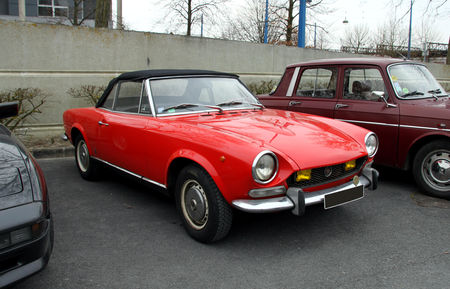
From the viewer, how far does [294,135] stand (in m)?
3.50

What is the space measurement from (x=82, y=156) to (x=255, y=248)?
3069mm

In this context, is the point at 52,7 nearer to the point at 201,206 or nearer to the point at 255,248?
the point at 201,206

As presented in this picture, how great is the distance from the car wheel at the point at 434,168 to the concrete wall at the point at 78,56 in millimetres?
6067

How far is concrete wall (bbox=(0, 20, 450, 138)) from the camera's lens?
7613 millimetres

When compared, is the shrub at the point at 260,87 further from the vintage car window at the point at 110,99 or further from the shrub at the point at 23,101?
the vintage car window at the point at 110,99

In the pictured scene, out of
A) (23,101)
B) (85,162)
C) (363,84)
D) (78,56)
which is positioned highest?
(78,56)

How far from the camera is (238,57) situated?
1020cm

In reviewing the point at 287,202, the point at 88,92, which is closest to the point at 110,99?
the point at 287,202

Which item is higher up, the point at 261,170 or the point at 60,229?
the point at 261,170

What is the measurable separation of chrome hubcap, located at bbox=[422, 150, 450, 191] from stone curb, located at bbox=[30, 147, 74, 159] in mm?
5561

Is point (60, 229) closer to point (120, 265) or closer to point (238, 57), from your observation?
point (120, 265)

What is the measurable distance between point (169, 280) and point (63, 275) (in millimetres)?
781

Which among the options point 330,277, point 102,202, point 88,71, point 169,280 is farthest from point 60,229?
point 88,71

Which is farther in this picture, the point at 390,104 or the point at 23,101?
the point at 23,101
